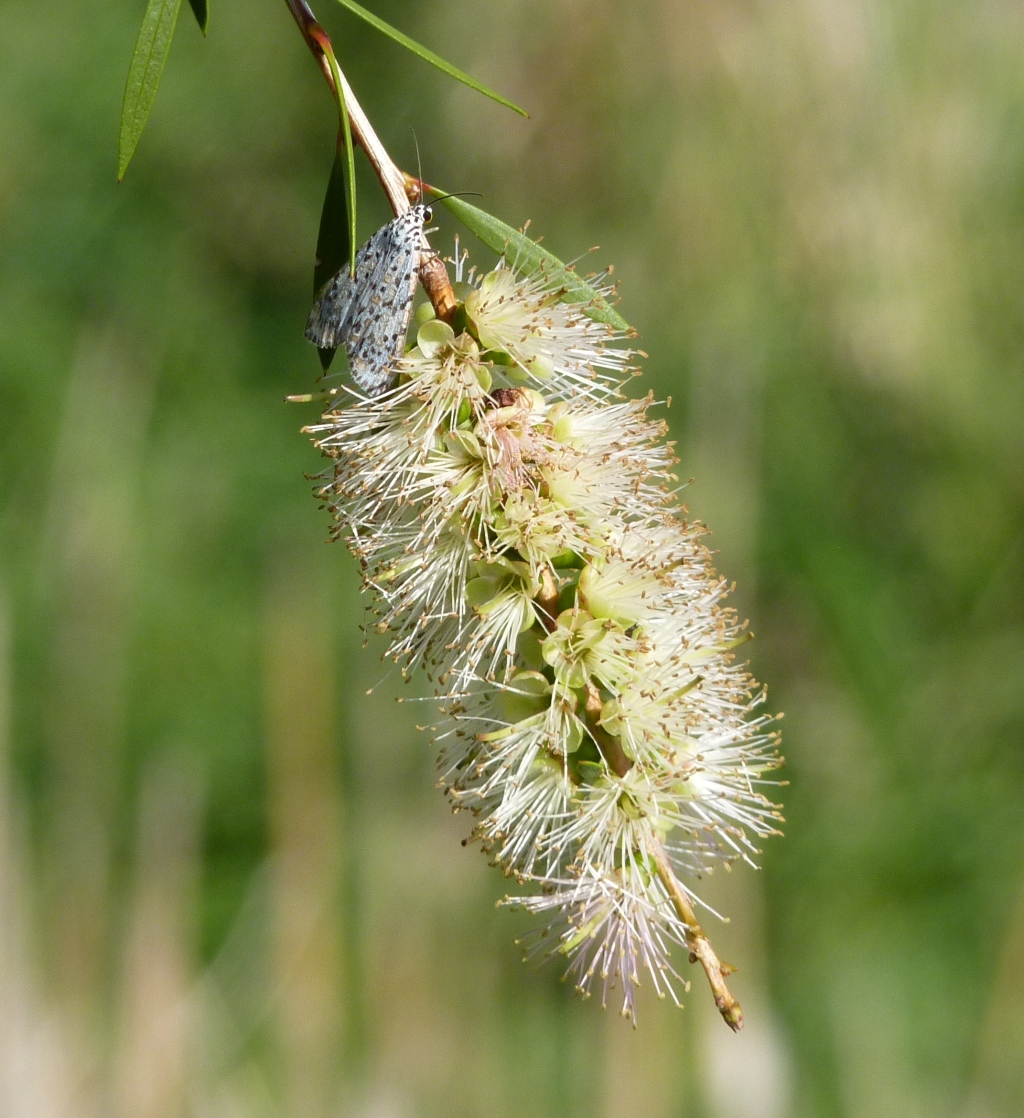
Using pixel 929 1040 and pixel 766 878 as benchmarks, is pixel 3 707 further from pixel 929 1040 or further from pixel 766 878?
pixel 929 1040

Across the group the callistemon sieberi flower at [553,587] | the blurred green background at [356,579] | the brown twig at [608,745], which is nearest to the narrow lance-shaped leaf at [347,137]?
the callistemon sieberi flower at [553,587]

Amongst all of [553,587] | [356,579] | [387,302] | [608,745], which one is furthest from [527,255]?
[356,579]

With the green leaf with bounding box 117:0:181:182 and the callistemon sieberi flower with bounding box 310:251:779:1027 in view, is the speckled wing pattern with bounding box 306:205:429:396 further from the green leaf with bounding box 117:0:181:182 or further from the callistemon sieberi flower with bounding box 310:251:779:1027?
the green leaf with bounding box 117:0:181:182

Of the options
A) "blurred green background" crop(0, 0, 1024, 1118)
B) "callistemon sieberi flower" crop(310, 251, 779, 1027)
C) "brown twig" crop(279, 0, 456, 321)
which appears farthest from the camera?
"blurred green background" crop(0, 0, 1024, 1118)

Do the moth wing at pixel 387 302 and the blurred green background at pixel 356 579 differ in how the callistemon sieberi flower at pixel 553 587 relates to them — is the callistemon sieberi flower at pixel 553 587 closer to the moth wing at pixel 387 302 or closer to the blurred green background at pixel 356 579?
the moth wing at pixel 387 302

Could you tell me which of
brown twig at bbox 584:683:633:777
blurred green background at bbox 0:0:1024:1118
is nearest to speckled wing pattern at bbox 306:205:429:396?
brown twig at bbox 584:683:633:777

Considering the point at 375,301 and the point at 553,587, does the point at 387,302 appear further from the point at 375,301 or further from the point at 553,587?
the point at 553,587

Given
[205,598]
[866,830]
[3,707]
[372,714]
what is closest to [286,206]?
[205,598]
